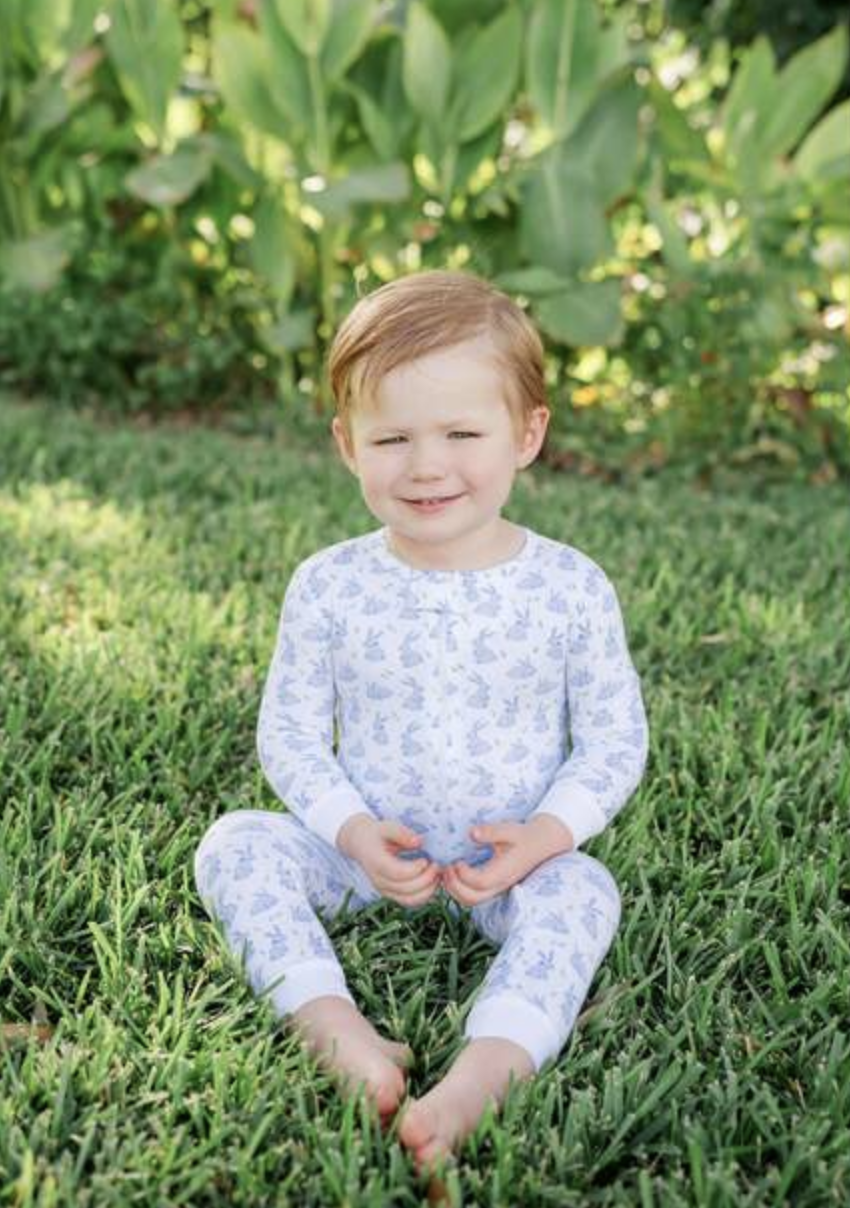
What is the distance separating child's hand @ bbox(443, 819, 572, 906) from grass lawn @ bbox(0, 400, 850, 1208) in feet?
0.44

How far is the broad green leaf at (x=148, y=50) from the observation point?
13.4 feet

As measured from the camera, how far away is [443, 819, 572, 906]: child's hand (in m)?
1.62

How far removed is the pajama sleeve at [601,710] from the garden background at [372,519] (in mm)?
171

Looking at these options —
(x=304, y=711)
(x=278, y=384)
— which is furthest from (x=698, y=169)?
(x=304, y=711)

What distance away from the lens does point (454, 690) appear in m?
1.80

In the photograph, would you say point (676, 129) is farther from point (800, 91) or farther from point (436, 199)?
point (436, 199)

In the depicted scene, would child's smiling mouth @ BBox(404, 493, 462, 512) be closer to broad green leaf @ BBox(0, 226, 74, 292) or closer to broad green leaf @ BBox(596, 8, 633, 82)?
broad green leaf @ BBox(596, 8, 633, 82)

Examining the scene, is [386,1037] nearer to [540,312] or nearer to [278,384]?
[540,312]

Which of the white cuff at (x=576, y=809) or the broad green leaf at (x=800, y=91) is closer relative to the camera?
the white cuff at (x=576, y=809)

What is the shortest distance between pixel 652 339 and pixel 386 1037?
2.88m

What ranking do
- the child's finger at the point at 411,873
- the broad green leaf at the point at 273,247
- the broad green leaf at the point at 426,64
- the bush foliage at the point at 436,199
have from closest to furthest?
the child's finger at the point at 411,873 → the broad green leaf at the point at 426,64 → the bush foliage at the point at 436,199 → the broad green leaf at the point at 273,247

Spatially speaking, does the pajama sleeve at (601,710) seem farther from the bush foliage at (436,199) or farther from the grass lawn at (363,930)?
the bush foliage at (436,199)

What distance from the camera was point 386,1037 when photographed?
5.28ft

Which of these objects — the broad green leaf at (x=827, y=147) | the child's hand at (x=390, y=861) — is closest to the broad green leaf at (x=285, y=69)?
the broad green leaf at (x=827, y=147)
